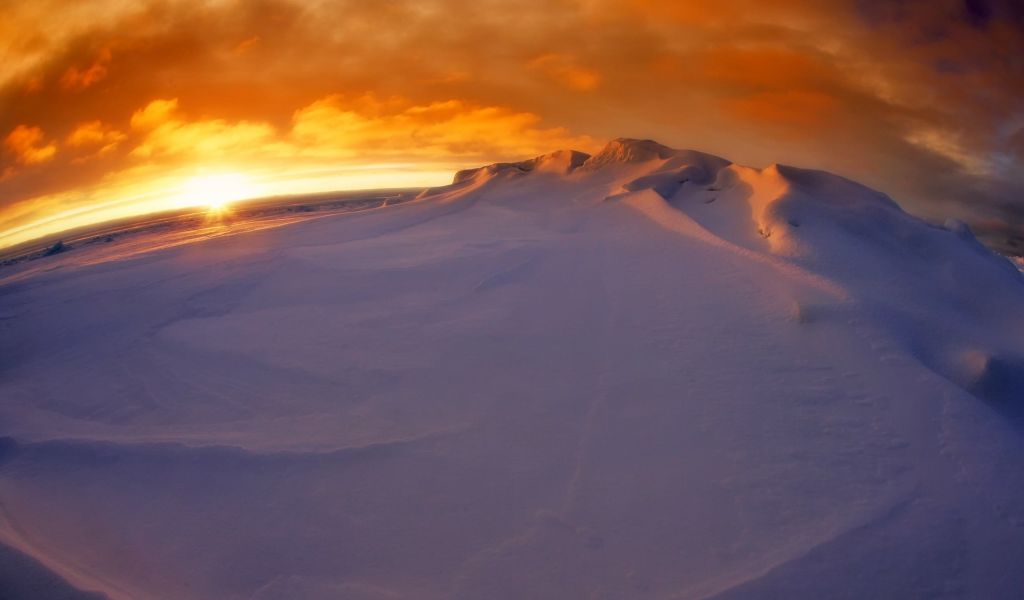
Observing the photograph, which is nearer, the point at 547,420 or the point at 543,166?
the point at 547,420

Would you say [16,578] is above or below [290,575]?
below

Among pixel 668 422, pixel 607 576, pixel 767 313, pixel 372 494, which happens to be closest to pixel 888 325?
pixel 767 313

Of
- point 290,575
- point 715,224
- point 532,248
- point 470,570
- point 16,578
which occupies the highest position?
point 715,224

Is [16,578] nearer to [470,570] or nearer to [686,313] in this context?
[470,570]

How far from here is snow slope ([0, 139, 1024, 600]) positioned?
1952 mm

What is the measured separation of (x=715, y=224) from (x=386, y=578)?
4.09m

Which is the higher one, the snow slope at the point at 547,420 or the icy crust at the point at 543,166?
the icy crust at the point at 543,166

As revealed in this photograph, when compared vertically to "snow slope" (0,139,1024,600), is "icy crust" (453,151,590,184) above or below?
above

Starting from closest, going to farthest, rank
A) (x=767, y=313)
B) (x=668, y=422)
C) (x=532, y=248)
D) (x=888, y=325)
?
(x=668, y=422), (x=888, y=325), (x=767, y=313), (x=532, y=248)

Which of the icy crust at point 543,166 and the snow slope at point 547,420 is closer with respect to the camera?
the snow slope at point 547,420

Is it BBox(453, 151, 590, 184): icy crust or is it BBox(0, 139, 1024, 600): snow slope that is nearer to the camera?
BBox(0, 139, 1024, 600): snow slope

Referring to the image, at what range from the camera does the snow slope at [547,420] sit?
76.9 inches

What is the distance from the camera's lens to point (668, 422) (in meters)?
2.56

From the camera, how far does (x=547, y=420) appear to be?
265cm
